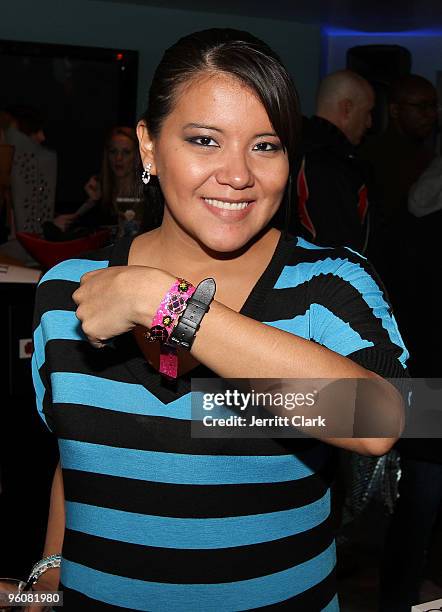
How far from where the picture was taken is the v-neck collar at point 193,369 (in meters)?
1.29

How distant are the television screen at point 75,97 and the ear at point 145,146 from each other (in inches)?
319

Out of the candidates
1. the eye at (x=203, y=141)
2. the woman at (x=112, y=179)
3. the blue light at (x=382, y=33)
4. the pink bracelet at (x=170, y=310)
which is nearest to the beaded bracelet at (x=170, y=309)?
the pink bracelet at (x=170, y=310)

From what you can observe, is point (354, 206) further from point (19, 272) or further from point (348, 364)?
point (348, 364)

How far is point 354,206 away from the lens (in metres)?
3.43

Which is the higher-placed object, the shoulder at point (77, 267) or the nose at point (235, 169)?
the nose at point (235, 169)

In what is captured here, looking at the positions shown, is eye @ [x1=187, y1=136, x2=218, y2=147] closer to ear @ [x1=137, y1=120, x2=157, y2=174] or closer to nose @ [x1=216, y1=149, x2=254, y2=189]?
nose @ [x1=216, y1=149, x2=254, y2=189]

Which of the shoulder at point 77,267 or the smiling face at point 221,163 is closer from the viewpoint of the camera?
the smiling face at point 221,163

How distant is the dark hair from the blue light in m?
10.2

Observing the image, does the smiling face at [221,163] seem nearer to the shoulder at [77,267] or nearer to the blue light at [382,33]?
the shoulder at [77,267]

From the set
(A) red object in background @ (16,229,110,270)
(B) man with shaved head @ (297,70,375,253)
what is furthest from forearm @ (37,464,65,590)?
(B) man with shaved head @ (297,70,375,253)

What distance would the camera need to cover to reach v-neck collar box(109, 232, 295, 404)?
→ 4.23 ft

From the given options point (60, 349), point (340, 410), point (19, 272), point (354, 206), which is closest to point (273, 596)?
point (340, 410)

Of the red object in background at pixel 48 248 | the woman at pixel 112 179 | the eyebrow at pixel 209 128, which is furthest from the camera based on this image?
the woman at pixel 112 179

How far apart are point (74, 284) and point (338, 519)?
102 inches
